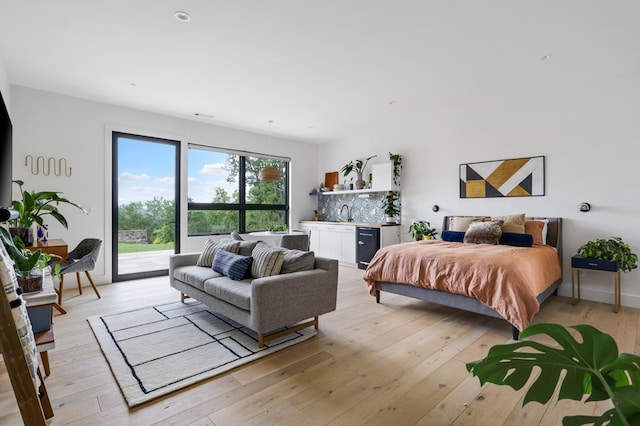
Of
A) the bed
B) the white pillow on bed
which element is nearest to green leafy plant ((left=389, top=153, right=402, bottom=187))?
the white pillow on bed

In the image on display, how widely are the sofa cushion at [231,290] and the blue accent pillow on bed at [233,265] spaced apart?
0.06 meters

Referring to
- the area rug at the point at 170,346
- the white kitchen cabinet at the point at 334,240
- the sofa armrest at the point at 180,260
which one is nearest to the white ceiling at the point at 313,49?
the sofa armrest at the point at 180,260

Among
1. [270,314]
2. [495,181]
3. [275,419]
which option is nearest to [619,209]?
[495,181]

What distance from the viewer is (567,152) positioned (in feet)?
13.8

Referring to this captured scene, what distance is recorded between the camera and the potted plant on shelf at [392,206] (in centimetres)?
602

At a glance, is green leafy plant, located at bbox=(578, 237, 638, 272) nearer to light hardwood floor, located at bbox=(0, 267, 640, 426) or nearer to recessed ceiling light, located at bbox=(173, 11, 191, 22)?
light hardwood floor, located at bbox=(0, 267, 640, 426)

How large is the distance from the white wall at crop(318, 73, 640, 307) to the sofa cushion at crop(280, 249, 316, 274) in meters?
3.06

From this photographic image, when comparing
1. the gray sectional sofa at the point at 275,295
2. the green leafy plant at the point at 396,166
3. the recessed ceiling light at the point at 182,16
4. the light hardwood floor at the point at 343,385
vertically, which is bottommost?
the light hardwood floor at the point at 343,385

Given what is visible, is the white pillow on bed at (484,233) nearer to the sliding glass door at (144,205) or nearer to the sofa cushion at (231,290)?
the sofa cushion at (231,290)

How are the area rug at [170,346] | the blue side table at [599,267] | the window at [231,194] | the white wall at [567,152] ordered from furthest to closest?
the window at [231,194]
the white wall at [567,152]
the blue side table at [599,267]
the area rug at [170,346]

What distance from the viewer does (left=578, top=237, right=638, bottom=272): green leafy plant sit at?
3.58 meters

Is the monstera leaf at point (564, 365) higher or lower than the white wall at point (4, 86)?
lower

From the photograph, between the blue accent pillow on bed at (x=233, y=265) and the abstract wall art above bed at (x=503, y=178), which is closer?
the blue accent pillow on bed at (x=233, y=265)

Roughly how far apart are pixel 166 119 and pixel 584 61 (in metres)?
5.62
